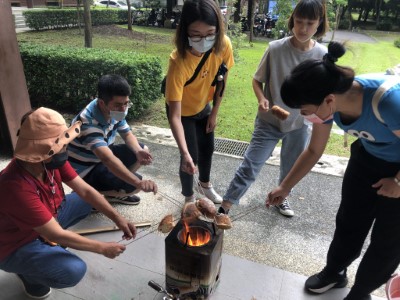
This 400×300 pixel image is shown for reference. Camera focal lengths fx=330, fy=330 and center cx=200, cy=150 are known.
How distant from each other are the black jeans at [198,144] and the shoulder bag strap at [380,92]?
5.66 feet

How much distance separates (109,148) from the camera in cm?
310

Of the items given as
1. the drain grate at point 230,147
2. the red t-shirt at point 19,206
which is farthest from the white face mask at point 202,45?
the drain grate at point 230,147

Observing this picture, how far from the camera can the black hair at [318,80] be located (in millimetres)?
1703

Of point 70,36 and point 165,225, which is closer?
point 165,225

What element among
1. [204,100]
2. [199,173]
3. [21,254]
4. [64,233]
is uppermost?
[204,100]

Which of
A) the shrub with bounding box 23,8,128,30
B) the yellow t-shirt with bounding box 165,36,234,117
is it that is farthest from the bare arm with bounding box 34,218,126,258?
the shrub with bounding box 23,8,128,30

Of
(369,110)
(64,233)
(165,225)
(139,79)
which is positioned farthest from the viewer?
(139,79)

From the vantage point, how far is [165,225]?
236 cm

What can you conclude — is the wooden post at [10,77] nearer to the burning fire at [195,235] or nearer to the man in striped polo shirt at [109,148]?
the man in striped polo shirt at [109,148]

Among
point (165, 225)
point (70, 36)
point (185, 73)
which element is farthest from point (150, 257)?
point (70, 36)

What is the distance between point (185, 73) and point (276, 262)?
184 cm

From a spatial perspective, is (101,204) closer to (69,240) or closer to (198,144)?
(69,240)

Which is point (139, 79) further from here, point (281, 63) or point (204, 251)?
point (204, 251)

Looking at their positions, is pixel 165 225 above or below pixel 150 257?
above
